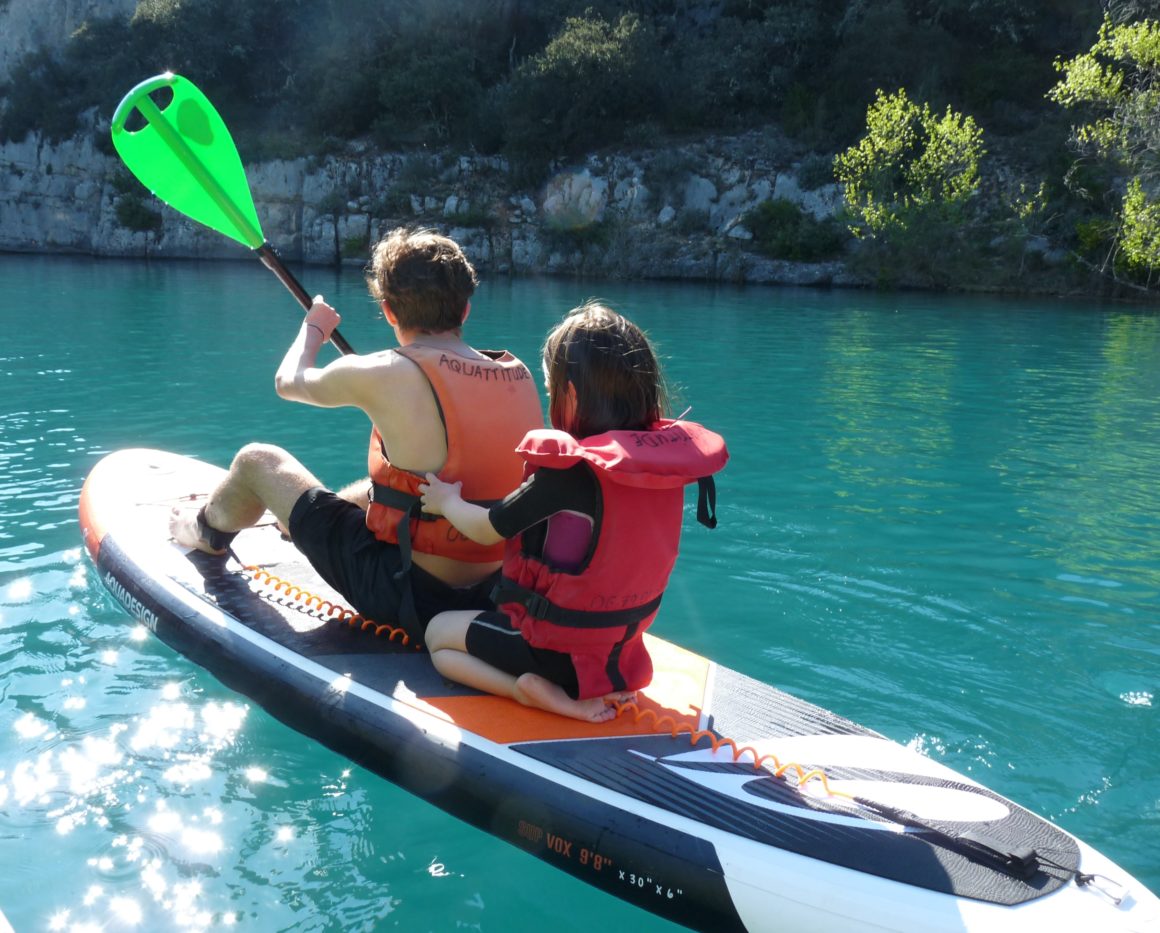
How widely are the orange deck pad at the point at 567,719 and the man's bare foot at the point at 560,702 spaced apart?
0.02m

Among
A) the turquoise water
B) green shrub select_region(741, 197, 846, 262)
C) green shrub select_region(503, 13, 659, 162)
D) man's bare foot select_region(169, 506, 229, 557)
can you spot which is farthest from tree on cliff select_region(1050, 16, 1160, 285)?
man's bare foot select_region(169, 506, 229, 557)

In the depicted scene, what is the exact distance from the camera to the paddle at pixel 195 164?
447cm

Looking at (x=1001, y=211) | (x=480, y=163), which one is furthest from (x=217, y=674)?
(x=480, y=163)

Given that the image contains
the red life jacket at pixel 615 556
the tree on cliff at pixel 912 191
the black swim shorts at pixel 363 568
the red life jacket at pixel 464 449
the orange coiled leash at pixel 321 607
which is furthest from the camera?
the tree on cliff at pixel 912 191

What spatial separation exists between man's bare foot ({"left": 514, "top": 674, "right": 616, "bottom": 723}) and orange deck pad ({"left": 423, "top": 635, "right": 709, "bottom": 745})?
22mm

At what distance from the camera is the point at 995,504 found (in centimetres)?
623

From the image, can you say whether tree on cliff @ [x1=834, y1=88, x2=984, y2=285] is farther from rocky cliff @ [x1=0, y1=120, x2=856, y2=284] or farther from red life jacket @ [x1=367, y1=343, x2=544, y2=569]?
red life jacket @ [x1=367, y1=343, x2=544, y2=569]

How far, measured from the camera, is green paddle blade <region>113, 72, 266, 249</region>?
4477 millimetres

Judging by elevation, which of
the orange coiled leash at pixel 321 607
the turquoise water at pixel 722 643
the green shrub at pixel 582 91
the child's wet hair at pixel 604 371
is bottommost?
the turquoise water at pixel 722 643

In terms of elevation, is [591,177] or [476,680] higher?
[591,177]

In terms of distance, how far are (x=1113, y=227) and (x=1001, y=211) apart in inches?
127

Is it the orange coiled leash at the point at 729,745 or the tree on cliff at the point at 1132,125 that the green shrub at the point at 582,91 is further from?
the orange coiled leash at the point at 729,745

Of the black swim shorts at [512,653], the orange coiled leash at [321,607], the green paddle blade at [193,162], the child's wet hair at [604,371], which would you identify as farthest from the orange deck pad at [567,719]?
the green paddle blade at [193,162]

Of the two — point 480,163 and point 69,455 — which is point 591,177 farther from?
point 69,455
